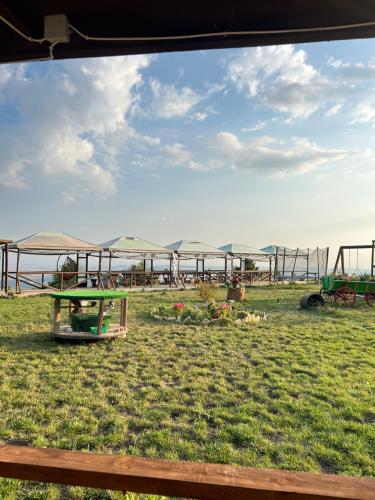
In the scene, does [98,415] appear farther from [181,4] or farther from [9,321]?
[9,321]

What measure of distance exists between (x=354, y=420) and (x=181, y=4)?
12.4 feet

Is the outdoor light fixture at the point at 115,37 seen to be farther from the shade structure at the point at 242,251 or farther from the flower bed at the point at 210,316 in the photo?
the shade structure at the point at 242,251

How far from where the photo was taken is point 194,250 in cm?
2145

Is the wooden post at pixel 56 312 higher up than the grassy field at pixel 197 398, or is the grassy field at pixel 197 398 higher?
the wooden post at pixel 56 312

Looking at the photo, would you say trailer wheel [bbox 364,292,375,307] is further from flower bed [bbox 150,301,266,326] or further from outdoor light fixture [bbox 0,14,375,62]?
outdoor light fixture [bbox 0,14,375,62]

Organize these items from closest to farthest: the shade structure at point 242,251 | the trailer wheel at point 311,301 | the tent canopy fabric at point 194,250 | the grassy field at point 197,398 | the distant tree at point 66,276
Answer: the grassy field at point 197,398 < the trailer wheel at point 311,301 < the distant tree at point 66,276 < the tent canopy fabric at point 194,250 < the shade structure at point 242,251

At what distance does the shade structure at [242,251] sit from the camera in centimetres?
2366

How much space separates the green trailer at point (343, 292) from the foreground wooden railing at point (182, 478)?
11.0 meters

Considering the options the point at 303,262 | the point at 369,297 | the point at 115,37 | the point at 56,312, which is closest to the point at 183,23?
the point at 115,37

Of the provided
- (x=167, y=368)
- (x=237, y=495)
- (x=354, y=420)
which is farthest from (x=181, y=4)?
(x=167, y=368)

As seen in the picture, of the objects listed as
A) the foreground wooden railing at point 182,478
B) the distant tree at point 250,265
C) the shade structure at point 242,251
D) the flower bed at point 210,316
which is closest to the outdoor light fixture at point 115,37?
the foreground wooden railing at point 182,478

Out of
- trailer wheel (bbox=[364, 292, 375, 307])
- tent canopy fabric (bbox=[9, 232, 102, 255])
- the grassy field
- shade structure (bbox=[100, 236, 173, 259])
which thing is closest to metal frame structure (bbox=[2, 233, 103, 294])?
tent canopy fabric (bbox=[9, 232, 102, 255])

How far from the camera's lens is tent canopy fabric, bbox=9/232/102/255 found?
15.1 m

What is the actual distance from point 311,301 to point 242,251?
12433 millimetres
